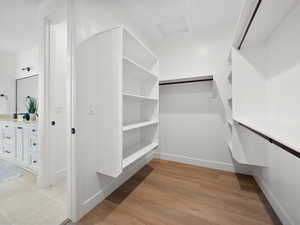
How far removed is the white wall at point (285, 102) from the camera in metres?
0.99

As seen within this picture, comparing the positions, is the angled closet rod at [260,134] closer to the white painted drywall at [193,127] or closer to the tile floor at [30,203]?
the white painted drywall at [193,127]

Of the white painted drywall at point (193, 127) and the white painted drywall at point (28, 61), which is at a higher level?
the white painted drywall at point (28, 61)

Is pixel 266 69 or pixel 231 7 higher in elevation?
pixel 231 7

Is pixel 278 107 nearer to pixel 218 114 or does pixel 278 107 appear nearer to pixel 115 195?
pixel 218 114

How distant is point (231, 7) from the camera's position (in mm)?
1854

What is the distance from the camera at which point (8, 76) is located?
338cm

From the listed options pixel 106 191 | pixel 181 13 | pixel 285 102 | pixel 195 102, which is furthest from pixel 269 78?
pixel 106 191

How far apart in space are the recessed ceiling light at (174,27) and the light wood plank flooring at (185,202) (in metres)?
2.61

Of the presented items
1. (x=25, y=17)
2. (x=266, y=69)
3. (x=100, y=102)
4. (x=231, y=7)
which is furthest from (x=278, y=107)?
(x=25, y=17)

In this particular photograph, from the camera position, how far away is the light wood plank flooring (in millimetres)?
1244

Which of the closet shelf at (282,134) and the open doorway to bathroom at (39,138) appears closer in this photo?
the closet shelf at (282,134)

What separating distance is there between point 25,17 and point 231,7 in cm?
324

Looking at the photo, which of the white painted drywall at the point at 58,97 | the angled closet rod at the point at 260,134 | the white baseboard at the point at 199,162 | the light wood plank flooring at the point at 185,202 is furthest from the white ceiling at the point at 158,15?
the light wood plank flooring at the point at 185,202

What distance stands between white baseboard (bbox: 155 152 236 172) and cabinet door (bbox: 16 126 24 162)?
2.51 metres
